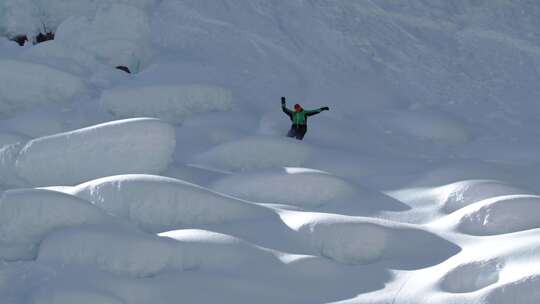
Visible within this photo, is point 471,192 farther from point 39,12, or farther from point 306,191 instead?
point 39,12

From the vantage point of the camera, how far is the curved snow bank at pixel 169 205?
8.72 meters

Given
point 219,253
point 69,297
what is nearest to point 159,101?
point 219,253

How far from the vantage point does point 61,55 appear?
45.1 feet

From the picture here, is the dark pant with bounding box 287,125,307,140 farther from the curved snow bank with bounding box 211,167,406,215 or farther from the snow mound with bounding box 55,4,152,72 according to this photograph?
the snow mound with bounding box 55,4,152,72

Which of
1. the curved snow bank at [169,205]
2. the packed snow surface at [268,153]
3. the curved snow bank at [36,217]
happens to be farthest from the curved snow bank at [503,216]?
the curved snow bank at [36,217]

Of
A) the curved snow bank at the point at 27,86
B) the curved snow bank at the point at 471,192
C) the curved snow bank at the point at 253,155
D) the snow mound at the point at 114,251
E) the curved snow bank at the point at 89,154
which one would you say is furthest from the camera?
the curved snow bank at the point at 27,86

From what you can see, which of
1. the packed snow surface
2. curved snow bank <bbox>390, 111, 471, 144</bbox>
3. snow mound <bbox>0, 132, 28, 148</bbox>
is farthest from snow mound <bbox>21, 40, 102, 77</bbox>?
curved snow bank <bbox>390, 111, 471, 144</bbox>

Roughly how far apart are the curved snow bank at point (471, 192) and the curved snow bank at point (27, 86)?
6188 mm

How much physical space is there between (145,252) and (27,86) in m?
5.86

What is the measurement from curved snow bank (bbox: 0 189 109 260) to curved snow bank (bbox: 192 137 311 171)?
2787 mm

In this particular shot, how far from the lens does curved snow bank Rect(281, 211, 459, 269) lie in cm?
823

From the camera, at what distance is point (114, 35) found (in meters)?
14.5

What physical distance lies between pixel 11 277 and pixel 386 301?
3.37 metres

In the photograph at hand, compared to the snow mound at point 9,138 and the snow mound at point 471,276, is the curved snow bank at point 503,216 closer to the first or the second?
the snow mound at point 471,276
